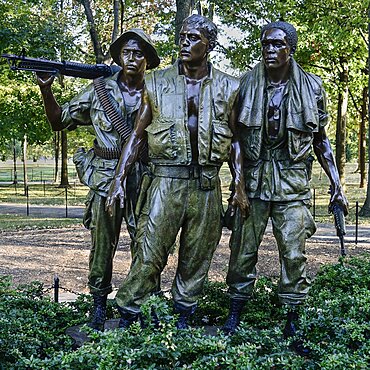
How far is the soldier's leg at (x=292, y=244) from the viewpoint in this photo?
4.59 m

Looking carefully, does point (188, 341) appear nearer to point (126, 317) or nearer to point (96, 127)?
point (126, 317)

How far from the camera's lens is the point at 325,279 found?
6.54 metres

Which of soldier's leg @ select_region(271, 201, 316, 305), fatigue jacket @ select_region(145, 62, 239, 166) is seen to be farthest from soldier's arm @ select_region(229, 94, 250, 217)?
soldier's leg @ select_region(271, 201, 316, 305)

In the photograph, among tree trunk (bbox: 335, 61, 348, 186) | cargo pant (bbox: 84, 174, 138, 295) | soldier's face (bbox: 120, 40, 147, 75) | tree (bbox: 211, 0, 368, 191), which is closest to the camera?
soldier's face (bbox: 120, 40, 147, 75)

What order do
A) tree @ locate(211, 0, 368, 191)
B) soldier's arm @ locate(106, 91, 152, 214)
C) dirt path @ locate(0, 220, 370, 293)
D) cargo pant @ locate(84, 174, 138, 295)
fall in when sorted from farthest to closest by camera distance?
tree @ locate(211, 0, 368, 191) < dirt path @ locate(0, 220, 370, 293) < cargo pant @ locate(84, 174, 138, 295) < soldier's arm @ locate(106, 91, 152, 214)

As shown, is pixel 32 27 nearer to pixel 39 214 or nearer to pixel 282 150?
pixel 39 214

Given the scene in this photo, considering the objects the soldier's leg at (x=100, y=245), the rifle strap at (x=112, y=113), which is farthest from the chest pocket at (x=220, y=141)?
the soldier's leg at (x=100, y=245)

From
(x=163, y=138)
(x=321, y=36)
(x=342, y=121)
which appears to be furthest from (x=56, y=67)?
(x=342, y=121)

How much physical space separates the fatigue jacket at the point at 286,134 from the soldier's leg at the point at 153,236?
0.63 m

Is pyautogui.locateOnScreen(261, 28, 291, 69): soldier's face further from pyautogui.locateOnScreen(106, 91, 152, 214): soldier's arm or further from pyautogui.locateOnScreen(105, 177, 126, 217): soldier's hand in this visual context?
pyautogui.locateOnScreen(105, 177, 126, 217): soldier's hand

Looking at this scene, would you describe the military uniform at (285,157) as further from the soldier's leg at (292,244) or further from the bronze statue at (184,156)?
the bronze statue at (184,156)

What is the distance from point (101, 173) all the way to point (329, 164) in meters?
1.78

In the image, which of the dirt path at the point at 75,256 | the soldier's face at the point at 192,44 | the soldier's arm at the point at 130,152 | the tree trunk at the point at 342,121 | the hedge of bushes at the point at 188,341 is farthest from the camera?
the tree trunk at the point at 342,121

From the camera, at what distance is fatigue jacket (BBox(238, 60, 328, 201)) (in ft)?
14.8
